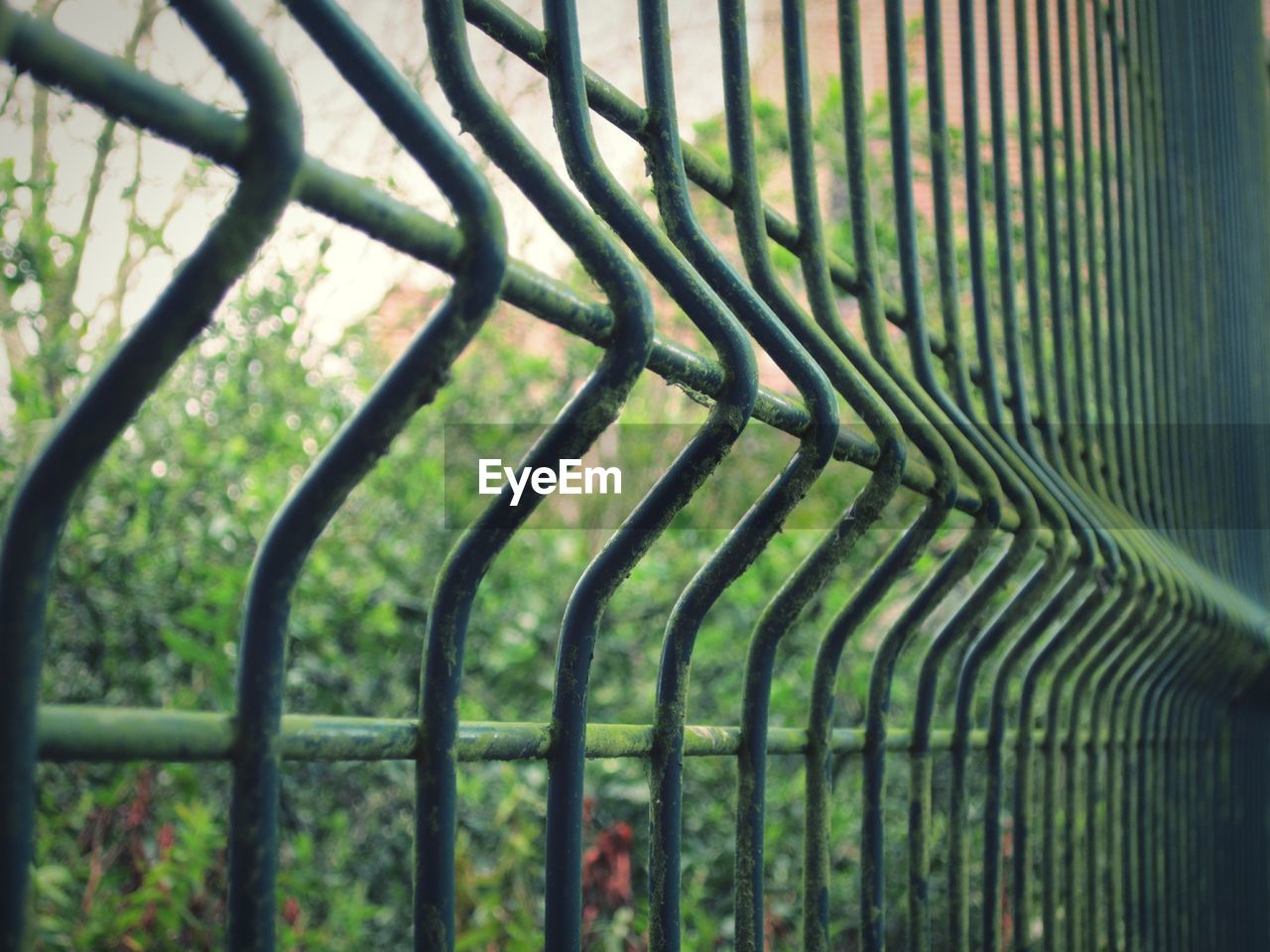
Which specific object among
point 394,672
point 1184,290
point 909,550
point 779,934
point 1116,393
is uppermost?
point 1184,290

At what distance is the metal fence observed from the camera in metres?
0.39

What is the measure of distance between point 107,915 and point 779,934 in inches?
58.6

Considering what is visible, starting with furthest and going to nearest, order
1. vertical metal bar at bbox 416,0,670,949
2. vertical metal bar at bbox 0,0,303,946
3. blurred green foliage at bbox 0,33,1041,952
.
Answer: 1. blurred green foliage at bbox 0,33,1041,952
2. vertical metal bar at bbox 416,0,670,949
3. vertical metal bar at bbox 0,0,303,946

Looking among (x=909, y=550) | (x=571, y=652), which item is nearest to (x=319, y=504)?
(x=571, y=652)

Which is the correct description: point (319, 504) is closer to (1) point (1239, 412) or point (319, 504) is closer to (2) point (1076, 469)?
(2) point (1076, 469)

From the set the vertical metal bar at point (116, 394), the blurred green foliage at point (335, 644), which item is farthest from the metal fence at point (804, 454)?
the blurred green foliage at point (335, 644)

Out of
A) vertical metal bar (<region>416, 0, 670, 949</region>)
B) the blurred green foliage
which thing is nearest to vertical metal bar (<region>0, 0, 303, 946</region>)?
vertical metal bar (<region>416, 0, 670, 949</region>)

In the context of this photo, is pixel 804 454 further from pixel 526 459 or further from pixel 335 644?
pixel 335 644

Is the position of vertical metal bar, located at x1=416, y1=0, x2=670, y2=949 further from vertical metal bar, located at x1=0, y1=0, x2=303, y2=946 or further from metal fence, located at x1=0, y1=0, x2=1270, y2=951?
vertical metal bar, located at x1=0, y1=0, x2=303, y2=946

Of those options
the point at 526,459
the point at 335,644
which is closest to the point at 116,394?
the point at 526,459

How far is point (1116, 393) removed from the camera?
190 cm

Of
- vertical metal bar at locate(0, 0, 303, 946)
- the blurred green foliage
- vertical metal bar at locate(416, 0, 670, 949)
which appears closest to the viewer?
vertical metal bar at locate(0, 0, 303, 946)

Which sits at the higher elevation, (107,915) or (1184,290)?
(1184,290)

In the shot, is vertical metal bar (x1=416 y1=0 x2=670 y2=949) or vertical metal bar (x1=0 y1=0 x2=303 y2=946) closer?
vertical metal bar (x1=0 y1=0 x2=303 y2=946)
